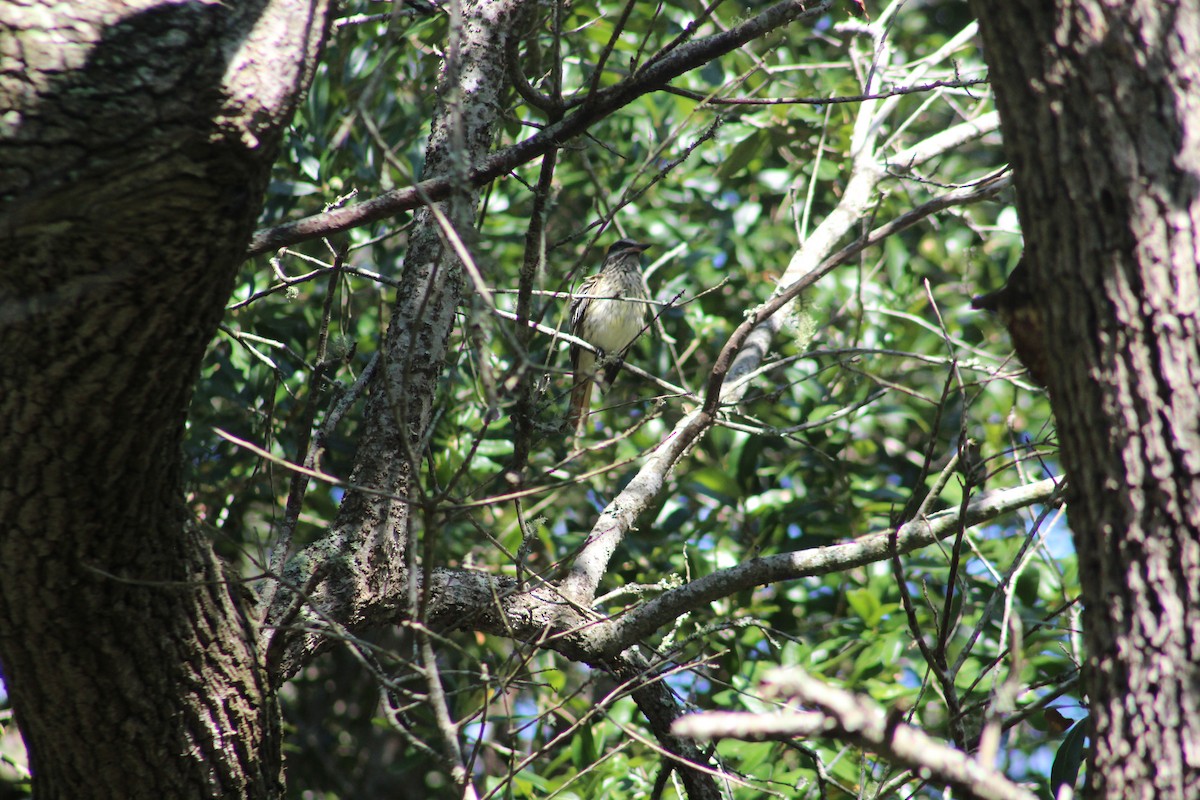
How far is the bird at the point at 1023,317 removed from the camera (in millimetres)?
1681

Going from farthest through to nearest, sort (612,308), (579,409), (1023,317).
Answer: (612,308), (579,409), (1023,317)

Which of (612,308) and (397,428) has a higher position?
(397,428)

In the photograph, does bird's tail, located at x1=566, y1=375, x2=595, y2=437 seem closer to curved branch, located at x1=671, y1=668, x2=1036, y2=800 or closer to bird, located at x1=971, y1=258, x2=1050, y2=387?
bird, located at x1=971, y1=258, x2=1050, y2=387

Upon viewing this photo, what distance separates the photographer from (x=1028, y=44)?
151 cm

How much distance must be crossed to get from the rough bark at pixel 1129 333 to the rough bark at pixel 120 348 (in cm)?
130

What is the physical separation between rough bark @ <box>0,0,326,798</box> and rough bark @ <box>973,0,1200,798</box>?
1304 mm

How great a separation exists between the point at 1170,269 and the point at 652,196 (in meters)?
4.33

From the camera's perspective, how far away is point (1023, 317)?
169cm

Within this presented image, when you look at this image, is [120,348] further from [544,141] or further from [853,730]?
[853,730]

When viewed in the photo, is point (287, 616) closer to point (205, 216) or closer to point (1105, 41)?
point (205, 216)

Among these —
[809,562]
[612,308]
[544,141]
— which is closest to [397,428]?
[544,141]

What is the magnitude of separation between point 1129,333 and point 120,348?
1.67 m

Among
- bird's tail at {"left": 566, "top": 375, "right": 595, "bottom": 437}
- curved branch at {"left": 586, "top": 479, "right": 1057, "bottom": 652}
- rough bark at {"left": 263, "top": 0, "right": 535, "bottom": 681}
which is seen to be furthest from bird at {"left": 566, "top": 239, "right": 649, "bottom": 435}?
curved branch at {"left": 586, "top": 479, "right": 1057, "bottom": 652}

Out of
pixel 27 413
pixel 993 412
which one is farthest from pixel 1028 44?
pixel 993 412
